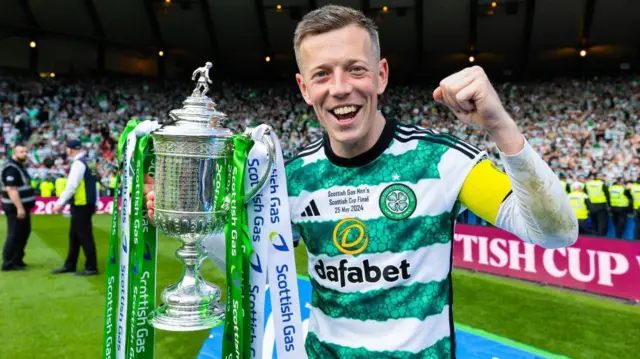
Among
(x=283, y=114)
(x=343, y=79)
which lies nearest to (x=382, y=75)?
(x=343, y=79)

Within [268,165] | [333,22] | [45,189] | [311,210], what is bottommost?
[45,189]

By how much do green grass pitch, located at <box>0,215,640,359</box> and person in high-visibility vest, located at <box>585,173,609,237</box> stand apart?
14.7 feet

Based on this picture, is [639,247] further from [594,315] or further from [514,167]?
[514,167]

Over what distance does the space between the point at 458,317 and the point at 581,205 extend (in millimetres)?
5826

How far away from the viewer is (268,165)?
172 cm

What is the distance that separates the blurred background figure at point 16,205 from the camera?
293 inches

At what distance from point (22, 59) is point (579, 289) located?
23288 millimetres

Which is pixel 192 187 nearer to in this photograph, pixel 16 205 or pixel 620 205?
pixel 16 205

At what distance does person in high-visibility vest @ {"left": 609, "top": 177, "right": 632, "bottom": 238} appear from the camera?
10.5 m

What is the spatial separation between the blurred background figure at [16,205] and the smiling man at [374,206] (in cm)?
714

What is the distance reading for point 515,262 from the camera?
23.6ft

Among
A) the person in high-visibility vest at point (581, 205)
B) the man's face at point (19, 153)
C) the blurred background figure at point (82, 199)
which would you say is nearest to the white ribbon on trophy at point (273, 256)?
the blurred background figure at point (82, 199)

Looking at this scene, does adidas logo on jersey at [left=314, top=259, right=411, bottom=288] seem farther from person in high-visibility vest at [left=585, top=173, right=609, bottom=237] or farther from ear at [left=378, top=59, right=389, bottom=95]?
person in high-visibility vest at [left=585, top=173, right=609, bottom=237]

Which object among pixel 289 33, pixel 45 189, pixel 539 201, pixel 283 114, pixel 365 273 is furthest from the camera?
pixel 283 114
